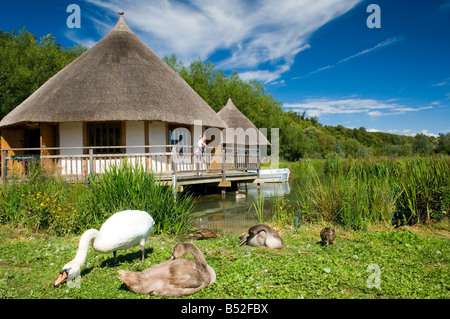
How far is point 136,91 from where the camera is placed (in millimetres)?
14031

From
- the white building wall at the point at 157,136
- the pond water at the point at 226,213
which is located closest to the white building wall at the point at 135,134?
the white building wall at the point at 157,136

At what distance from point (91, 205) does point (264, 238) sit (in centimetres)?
393

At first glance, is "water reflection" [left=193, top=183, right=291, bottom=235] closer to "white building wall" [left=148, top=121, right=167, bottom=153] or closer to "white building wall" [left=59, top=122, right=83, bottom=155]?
"white building wall" [left=148, top=121, right=167, bottom=153]

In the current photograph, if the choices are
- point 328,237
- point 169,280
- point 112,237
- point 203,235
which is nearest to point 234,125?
point 203,235

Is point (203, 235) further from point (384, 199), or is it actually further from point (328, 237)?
point (384, 199)

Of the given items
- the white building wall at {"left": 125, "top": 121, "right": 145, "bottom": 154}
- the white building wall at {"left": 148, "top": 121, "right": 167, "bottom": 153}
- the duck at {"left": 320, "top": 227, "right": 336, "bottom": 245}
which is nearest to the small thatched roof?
the white building wall at {"left": 148, "top": 121, "right": 167, "bottom": 153}

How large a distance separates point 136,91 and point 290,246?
11.1 metres

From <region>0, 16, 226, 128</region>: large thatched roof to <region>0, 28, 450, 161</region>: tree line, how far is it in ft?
22.1

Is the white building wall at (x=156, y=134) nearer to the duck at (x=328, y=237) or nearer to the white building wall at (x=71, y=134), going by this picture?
the white building wall at (x=71, y=134)

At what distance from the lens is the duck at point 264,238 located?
→ 5516 millimetres

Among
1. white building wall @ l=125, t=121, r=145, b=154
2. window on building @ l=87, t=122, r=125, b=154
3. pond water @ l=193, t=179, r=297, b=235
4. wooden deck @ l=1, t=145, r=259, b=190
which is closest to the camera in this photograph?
pond water @ l=193, t=179, r=297, b=235

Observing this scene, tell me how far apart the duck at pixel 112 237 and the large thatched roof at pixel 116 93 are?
937 centimetres

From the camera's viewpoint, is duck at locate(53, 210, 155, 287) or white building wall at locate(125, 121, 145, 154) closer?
duck at locate(53, 210, 155, 287)

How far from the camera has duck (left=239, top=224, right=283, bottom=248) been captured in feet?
18.1
